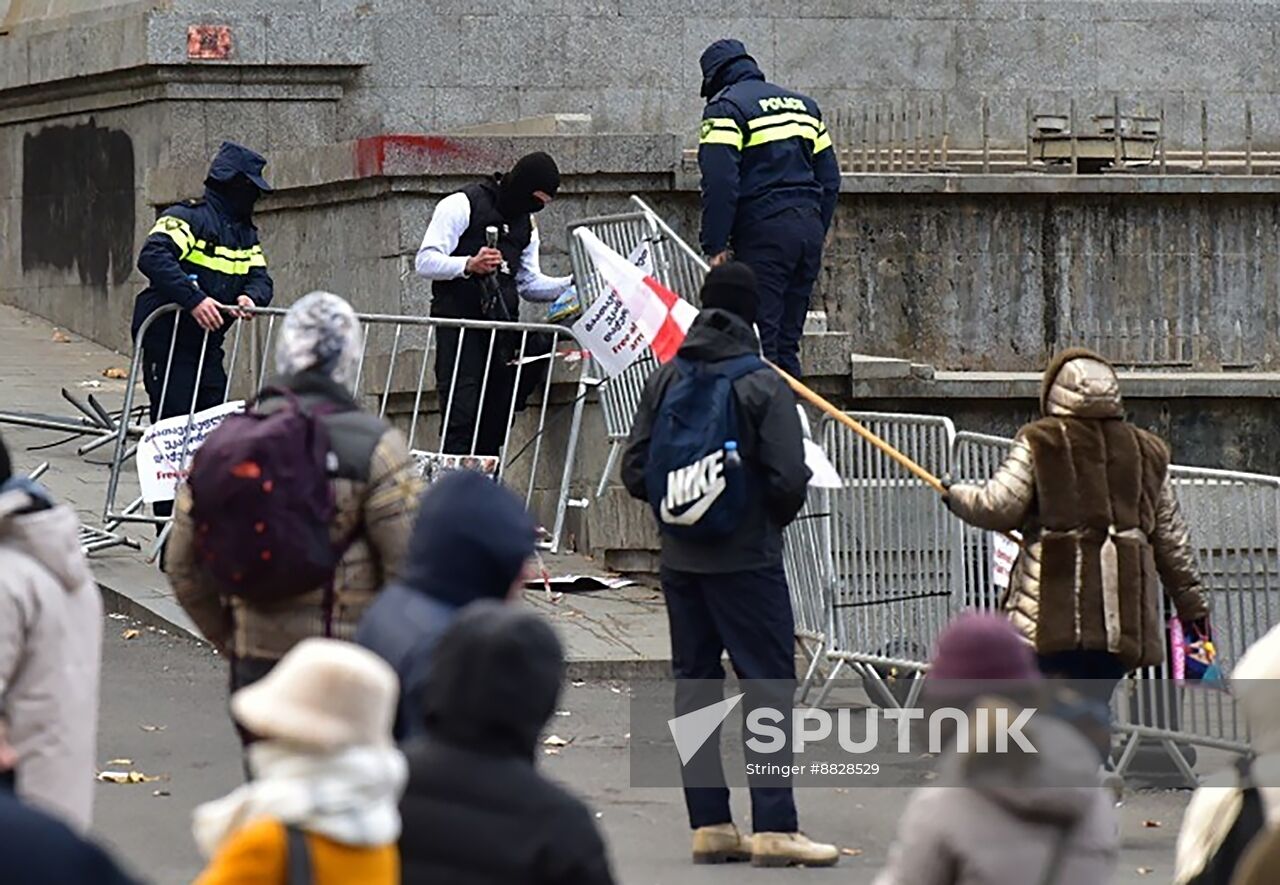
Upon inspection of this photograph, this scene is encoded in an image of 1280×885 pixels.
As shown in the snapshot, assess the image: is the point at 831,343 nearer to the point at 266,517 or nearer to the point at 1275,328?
the point at 1275,328

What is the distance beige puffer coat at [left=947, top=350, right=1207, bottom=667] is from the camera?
28.2 ft

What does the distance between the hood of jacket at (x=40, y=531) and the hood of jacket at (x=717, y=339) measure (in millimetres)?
2747

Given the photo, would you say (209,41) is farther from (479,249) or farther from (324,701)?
(324,701)

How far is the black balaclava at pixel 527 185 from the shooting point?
1255 centimetres

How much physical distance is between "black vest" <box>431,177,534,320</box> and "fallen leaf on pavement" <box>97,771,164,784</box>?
3.99m

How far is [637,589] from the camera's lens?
12438mm

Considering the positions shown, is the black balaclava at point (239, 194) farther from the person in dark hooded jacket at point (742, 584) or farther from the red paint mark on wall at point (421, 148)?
the person in dark hooded jacket at point (742, 584)

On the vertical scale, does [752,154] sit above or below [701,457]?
above

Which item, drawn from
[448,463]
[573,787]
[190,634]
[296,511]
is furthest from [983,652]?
[448,463]

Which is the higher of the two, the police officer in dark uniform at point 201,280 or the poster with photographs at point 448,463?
the police officer in dark uniform at point 201,280

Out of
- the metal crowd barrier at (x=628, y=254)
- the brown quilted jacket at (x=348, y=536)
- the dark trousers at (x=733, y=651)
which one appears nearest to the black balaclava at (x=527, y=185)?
the metal crowd barrier at (x=628, y=254)

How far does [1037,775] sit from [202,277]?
8.73 m

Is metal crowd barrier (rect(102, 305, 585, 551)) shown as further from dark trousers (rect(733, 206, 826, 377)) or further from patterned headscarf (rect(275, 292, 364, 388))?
patterned headscarf (rect(275, 292, 364, 388))

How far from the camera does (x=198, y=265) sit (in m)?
12.6
